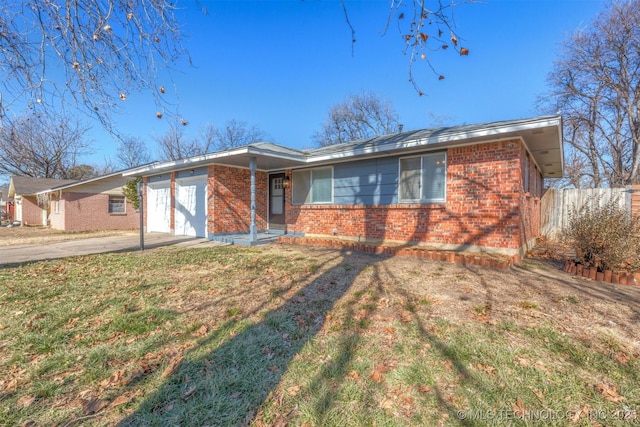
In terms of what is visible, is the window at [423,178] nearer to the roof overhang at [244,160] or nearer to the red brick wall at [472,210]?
the red brick wall at [472,210]

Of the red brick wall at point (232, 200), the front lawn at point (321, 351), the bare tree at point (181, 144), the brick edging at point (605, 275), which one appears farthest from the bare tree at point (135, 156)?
the brick edging at point (605, 275)

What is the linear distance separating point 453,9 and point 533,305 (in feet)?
11.3

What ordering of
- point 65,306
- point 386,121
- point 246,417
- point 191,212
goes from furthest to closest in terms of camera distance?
point 386,121
point 191,212
point 65,306
point 246,417

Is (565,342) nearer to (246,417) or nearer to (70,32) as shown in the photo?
(246,417)

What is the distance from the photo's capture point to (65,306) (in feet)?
13.0

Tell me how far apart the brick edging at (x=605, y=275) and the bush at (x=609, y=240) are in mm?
131

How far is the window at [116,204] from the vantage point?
1778 centimetres

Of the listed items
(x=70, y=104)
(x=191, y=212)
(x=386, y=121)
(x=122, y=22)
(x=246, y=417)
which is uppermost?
(x=386, y=121)

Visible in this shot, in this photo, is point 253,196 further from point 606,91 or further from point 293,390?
point 606,91

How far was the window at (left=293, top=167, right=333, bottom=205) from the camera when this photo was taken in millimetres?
9578

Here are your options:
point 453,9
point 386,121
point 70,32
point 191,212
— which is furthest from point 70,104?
point 386,121

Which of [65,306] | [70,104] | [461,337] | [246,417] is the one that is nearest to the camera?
[246,417]

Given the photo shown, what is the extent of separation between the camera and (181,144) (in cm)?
3222

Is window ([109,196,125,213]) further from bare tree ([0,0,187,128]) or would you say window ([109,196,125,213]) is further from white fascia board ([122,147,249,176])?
bare tree ([0,0,187,128])
